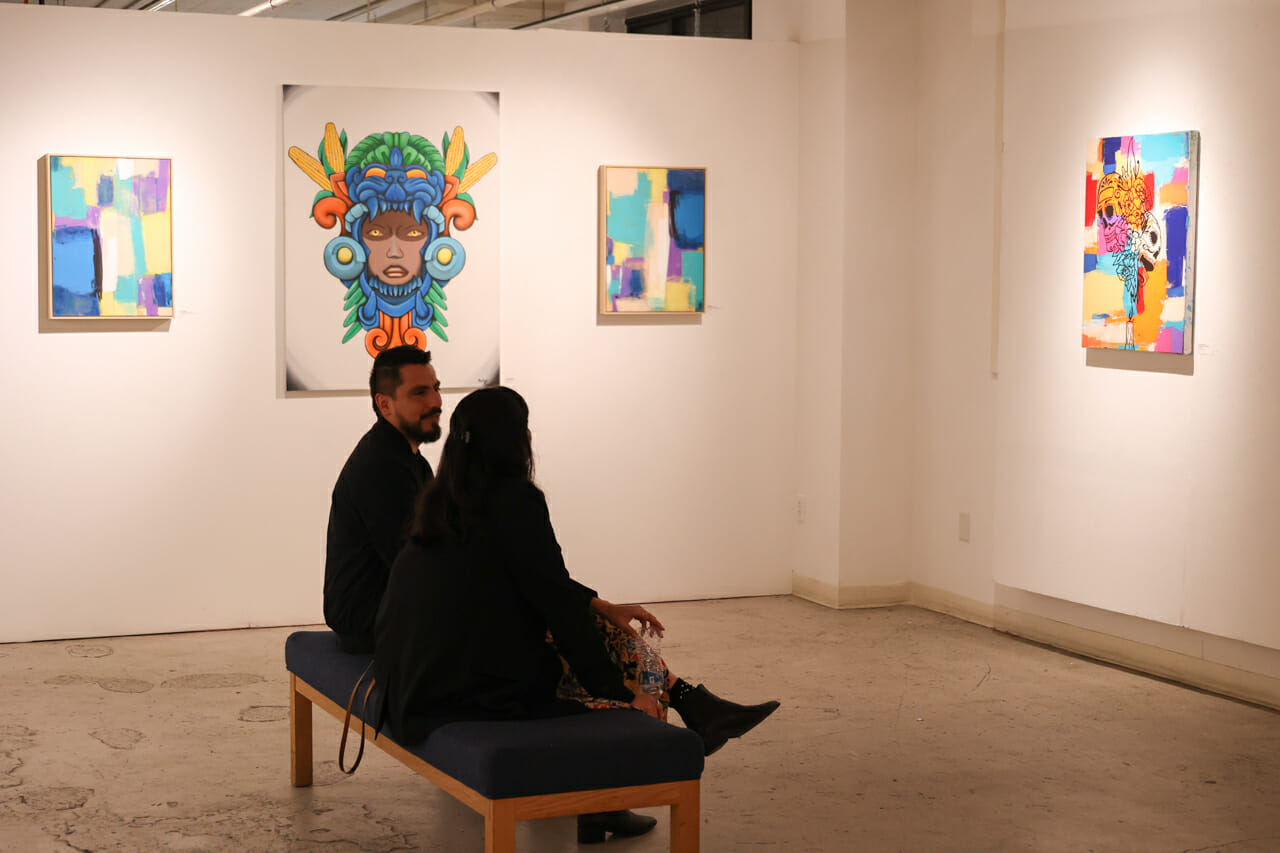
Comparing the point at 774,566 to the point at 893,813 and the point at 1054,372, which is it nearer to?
the point at 1054,372

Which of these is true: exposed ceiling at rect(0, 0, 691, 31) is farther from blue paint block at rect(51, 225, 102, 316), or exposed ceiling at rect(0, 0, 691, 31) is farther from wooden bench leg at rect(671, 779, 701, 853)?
wooden bench leg at rect(671, 779, 701, 853)

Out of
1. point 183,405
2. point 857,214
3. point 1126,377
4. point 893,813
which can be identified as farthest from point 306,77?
point 893,813

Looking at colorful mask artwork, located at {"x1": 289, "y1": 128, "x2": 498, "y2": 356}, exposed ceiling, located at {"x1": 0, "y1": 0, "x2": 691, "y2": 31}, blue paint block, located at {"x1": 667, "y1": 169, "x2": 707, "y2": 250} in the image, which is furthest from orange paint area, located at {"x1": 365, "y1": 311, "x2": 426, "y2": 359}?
exposed ceiling, located at {"x1": 0, "y1": 0, "x2": 691, "y2": 31}

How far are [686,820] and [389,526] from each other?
1197 mm

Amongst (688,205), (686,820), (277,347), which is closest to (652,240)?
(688,205)

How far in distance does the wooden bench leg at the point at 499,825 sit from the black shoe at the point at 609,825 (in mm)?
615

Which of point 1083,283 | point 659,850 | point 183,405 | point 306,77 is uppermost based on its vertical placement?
point 306,77

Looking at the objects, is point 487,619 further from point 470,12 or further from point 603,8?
point 470,12

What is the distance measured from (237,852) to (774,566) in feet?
13.2

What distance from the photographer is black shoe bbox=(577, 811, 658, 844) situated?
13.2 ft

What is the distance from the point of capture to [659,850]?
4.02 meters

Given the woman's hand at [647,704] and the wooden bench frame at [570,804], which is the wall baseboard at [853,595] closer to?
the woman's hand at [647,704]

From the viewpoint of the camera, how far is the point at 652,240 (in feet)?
23.5

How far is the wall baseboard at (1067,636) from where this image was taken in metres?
5.56
